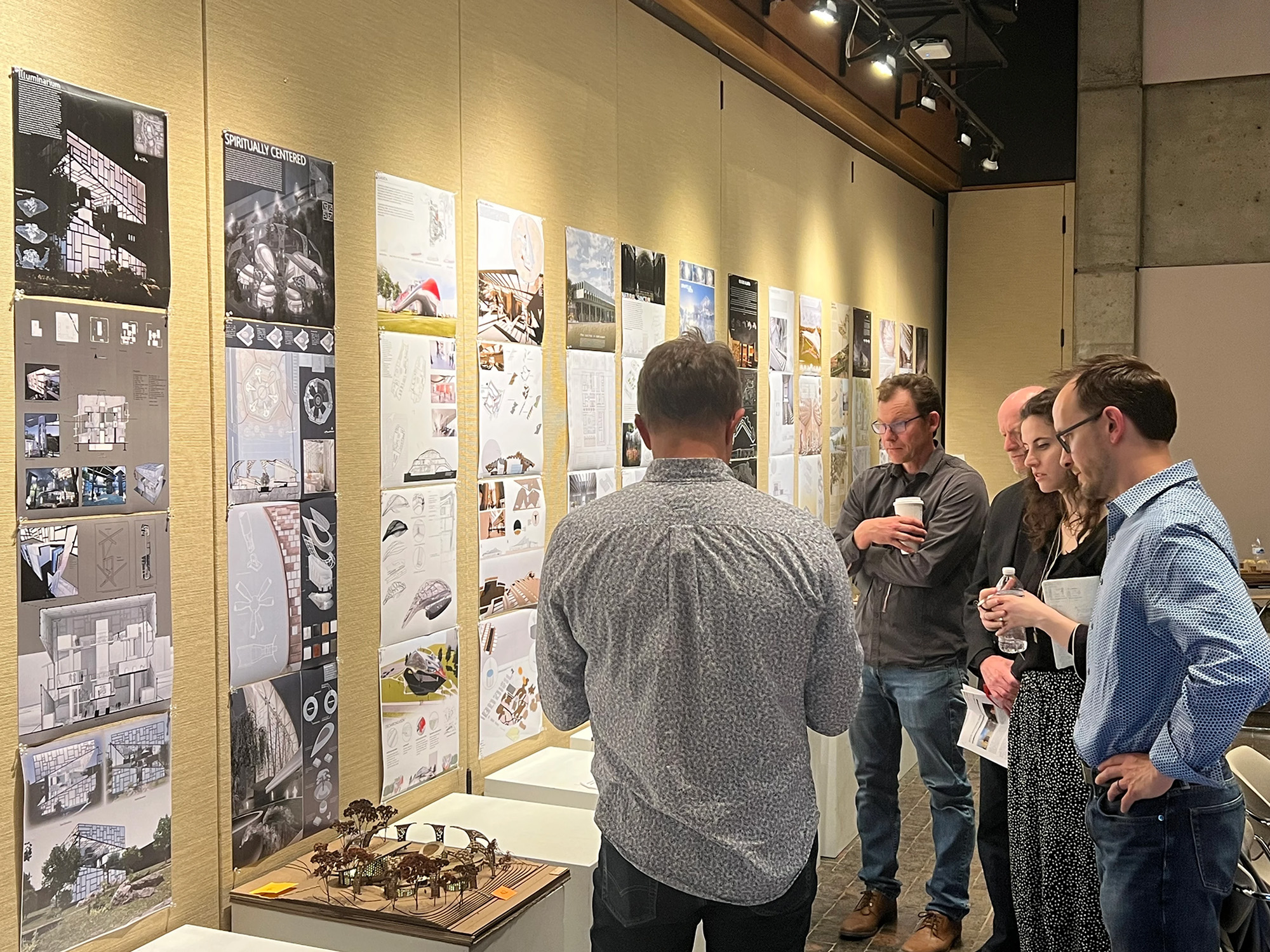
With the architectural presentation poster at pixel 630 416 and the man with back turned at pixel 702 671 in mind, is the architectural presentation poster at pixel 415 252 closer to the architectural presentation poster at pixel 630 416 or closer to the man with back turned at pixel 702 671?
the architectural presentation poster at pixel 630 416

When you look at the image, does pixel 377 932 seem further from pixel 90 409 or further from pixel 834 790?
pixel 834 790

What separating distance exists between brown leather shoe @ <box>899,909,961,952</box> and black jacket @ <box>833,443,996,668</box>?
83 centimetres

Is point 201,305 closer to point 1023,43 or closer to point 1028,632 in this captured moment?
point 1028,632

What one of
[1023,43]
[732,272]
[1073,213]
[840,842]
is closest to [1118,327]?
[1073,213]

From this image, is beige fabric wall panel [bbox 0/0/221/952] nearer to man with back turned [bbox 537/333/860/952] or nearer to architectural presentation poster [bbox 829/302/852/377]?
man with back turned [bbox 537/333/860/952]

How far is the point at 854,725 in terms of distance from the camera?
4.26 m

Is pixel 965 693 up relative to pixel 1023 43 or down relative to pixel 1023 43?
down

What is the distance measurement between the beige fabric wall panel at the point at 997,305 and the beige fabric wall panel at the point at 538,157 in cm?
581

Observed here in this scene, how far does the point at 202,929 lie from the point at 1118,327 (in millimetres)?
8358

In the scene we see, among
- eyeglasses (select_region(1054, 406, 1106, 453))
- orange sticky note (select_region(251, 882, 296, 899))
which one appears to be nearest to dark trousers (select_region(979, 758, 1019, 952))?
eyeglasses (select_region(1054, 406, 1106, 453))

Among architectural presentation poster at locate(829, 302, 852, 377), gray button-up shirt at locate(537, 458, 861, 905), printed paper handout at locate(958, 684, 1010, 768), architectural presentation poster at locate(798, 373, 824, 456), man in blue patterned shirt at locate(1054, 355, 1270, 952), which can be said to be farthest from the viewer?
architectural presentation poster at locate(829, 302, 852, 377)

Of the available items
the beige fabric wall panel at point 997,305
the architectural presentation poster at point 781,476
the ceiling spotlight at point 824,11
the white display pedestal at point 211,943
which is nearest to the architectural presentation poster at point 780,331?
the architectural presentation poster at point 781,476

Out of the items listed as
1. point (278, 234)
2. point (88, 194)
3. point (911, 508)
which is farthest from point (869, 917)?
point (88, 194)

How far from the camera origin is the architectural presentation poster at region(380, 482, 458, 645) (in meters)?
3.34
